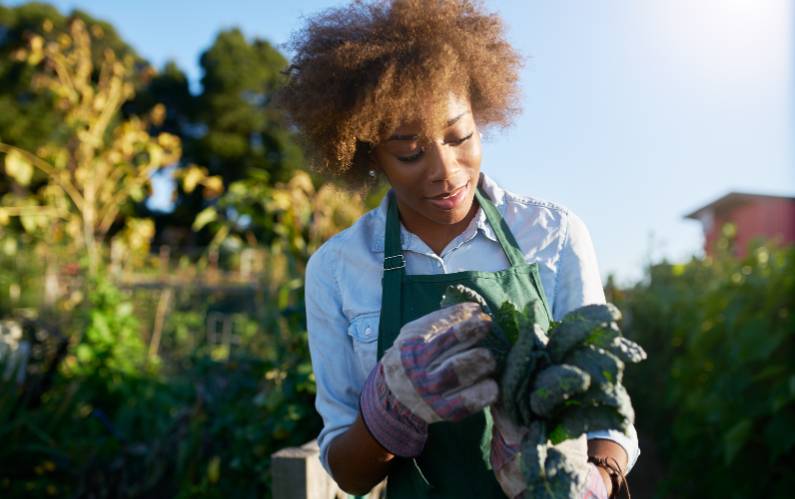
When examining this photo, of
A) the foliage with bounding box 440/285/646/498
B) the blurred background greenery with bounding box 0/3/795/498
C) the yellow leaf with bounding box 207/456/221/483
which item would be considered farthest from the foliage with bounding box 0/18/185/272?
the foliage with bounding box 440/285/646/498

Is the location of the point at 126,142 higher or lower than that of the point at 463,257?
higher

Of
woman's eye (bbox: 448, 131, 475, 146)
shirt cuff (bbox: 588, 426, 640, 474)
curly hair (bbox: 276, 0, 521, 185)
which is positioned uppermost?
curly hair (bbox: 276, 0, 521, 185)

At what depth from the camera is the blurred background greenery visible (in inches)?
117

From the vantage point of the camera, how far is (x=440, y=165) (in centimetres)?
152

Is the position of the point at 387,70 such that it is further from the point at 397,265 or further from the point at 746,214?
the point at 746,214

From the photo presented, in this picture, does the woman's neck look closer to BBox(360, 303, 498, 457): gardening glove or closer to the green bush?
BBox(360, 303, 498, 457): gardening glove

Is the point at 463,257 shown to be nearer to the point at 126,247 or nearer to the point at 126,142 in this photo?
the point at 126,142

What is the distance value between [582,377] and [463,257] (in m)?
0.56

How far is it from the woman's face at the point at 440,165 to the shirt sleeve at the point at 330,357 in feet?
0.83

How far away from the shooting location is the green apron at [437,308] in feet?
4.86

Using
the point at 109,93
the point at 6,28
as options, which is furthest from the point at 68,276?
the point at 6,28

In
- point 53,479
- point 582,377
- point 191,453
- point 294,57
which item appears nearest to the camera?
point 582,377

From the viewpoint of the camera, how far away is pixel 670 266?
7.96 m

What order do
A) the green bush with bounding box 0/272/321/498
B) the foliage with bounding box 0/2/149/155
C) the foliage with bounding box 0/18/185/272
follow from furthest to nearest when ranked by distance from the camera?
the foliage with bounding box 0/2/149/155
the foliage with bounding box 0/18/185/272
the green bush with bounding box 0/272/321/498
